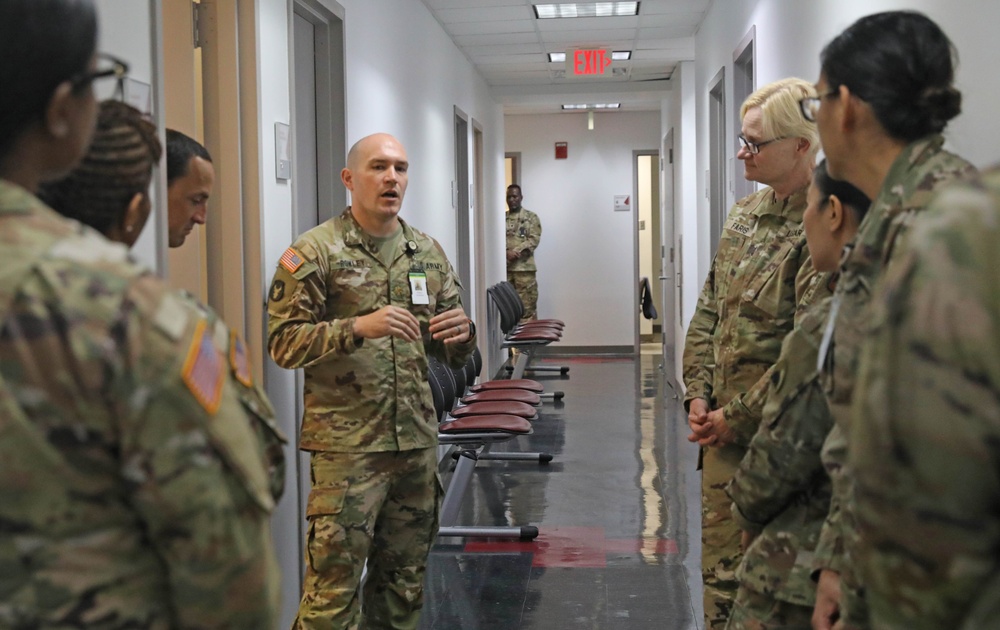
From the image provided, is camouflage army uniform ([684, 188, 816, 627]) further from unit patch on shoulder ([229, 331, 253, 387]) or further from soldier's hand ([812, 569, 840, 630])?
unit patch on shoulder ([229, 331, 253, 387])

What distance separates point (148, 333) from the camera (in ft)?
3.17

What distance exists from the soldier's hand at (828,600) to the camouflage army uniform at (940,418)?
2.55 ft

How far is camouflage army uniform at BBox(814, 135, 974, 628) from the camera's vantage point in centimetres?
147

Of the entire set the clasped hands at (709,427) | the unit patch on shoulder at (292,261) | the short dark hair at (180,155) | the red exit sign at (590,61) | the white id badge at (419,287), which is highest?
the red exit sign at (590,61)

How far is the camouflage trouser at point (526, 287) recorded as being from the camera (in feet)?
41.8

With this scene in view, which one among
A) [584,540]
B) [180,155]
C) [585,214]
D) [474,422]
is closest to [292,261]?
[180,155]

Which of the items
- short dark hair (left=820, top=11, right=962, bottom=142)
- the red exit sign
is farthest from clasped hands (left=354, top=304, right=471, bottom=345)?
the red exit sign

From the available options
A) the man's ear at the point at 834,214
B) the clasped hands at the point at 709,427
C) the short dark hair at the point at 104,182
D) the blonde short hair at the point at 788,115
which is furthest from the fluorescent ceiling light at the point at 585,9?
the short dark hair at the point at 104,182

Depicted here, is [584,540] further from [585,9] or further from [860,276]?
[585,9]

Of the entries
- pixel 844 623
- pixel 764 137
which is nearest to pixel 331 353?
pixel 764 137

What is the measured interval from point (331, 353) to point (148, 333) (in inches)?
78.7

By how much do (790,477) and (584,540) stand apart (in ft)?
10.5

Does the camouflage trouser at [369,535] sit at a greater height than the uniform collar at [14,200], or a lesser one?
lesser

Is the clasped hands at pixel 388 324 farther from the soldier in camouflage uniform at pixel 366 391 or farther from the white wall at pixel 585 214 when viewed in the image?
the white wall at pixel 585 214
